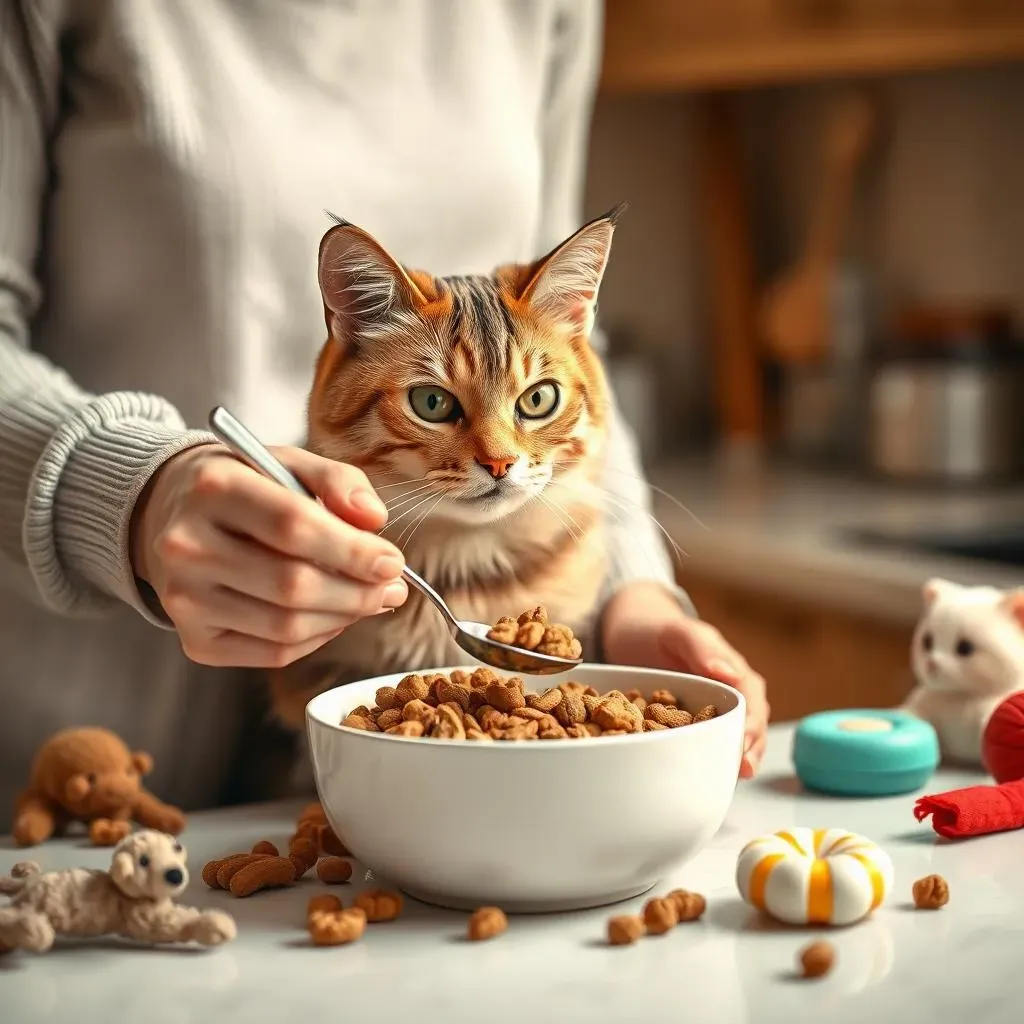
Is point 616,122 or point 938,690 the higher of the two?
point 616,122

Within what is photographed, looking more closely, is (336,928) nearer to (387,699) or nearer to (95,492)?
(387,699)

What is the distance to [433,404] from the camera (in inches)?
33.1

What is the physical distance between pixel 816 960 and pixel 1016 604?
492mm

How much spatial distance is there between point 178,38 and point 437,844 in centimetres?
67

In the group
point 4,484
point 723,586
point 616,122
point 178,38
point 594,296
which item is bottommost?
point 723,586

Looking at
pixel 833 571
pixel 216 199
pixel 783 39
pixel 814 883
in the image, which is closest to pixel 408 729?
pixel 814 883

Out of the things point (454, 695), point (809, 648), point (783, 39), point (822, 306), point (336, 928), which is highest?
point (783, 39)

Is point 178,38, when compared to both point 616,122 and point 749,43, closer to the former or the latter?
point 749,43

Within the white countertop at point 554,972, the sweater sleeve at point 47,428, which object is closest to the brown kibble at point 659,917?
the white countertop at point 554,972

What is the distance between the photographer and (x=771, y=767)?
1064 mm

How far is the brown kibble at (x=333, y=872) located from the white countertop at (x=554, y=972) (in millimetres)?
14

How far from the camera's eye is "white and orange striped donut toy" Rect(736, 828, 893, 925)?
0.73 m

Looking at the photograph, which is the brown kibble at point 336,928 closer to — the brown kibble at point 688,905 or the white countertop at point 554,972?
the white countertop at point 554,972

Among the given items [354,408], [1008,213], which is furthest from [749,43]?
[354,408]
